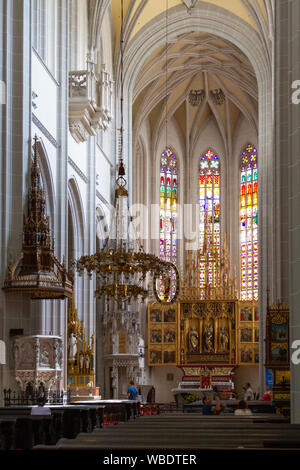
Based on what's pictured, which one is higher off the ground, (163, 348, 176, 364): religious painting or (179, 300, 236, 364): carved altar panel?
(179, 300, 236, 364): carved altar panel

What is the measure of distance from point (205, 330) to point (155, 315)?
80.1 inches

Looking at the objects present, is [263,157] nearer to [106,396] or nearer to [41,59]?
[106,396]

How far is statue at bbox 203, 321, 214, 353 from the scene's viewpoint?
1337 inches

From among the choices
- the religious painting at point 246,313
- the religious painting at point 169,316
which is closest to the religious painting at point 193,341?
the religious painting at point 169,316

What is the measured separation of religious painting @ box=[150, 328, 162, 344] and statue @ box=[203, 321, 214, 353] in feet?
5.75

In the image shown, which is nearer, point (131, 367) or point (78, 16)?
point (78, 16)

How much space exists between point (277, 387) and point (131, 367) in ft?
38.7

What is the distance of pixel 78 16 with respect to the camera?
2580cm

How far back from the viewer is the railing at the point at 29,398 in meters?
16.2

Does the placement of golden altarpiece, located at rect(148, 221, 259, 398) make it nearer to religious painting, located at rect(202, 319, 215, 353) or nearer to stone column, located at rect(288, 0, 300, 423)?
religious painting, located at rect(202, 319, 215, 353)

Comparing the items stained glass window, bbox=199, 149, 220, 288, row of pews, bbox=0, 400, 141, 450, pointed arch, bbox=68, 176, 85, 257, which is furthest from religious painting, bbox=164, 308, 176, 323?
row of pews, bbox=0, 400, 141, 450

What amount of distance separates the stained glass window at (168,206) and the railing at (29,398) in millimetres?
21227

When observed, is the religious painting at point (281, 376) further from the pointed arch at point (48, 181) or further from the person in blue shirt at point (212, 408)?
the pointed arch at point (48, 181)
